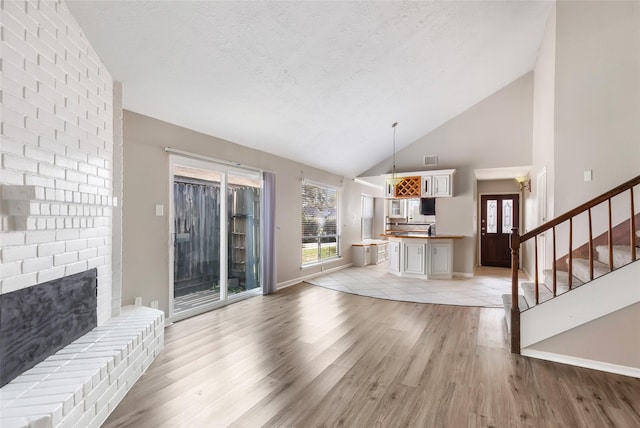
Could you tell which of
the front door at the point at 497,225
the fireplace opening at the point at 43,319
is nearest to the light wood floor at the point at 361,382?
the fireplace opening at the point at 43,319

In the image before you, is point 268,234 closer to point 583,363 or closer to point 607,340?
point 583,363

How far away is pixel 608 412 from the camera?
1.91 meters

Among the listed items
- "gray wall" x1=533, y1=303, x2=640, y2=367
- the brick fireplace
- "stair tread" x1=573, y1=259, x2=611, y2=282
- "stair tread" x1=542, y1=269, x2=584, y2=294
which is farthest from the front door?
the brick fireplace

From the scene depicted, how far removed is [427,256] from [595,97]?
143 inches

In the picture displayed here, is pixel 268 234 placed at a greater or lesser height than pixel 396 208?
lesser

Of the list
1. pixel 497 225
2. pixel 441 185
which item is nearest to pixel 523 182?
pixel 497 225

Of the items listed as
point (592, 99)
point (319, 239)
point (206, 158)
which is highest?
point (592, 99)

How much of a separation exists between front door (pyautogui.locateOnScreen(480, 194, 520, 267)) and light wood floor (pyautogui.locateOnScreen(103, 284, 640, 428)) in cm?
492

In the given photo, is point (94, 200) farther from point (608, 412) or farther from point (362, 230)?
point (362, 230)

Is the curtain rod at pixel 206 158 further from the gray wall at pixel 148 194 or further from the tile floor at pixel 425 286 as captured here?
the tile floor at pixel 425 286

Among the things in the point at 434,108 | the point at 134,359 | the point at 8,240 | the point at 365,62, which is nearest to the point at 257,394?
the point at 134,359

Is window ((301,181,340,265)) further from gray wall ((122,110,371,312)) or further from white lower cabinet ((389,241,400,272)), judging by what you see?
gray wall ((122,110,371,312))

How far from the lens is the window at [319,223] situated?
6.21 metres

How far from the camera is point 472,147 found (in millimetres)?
6492
